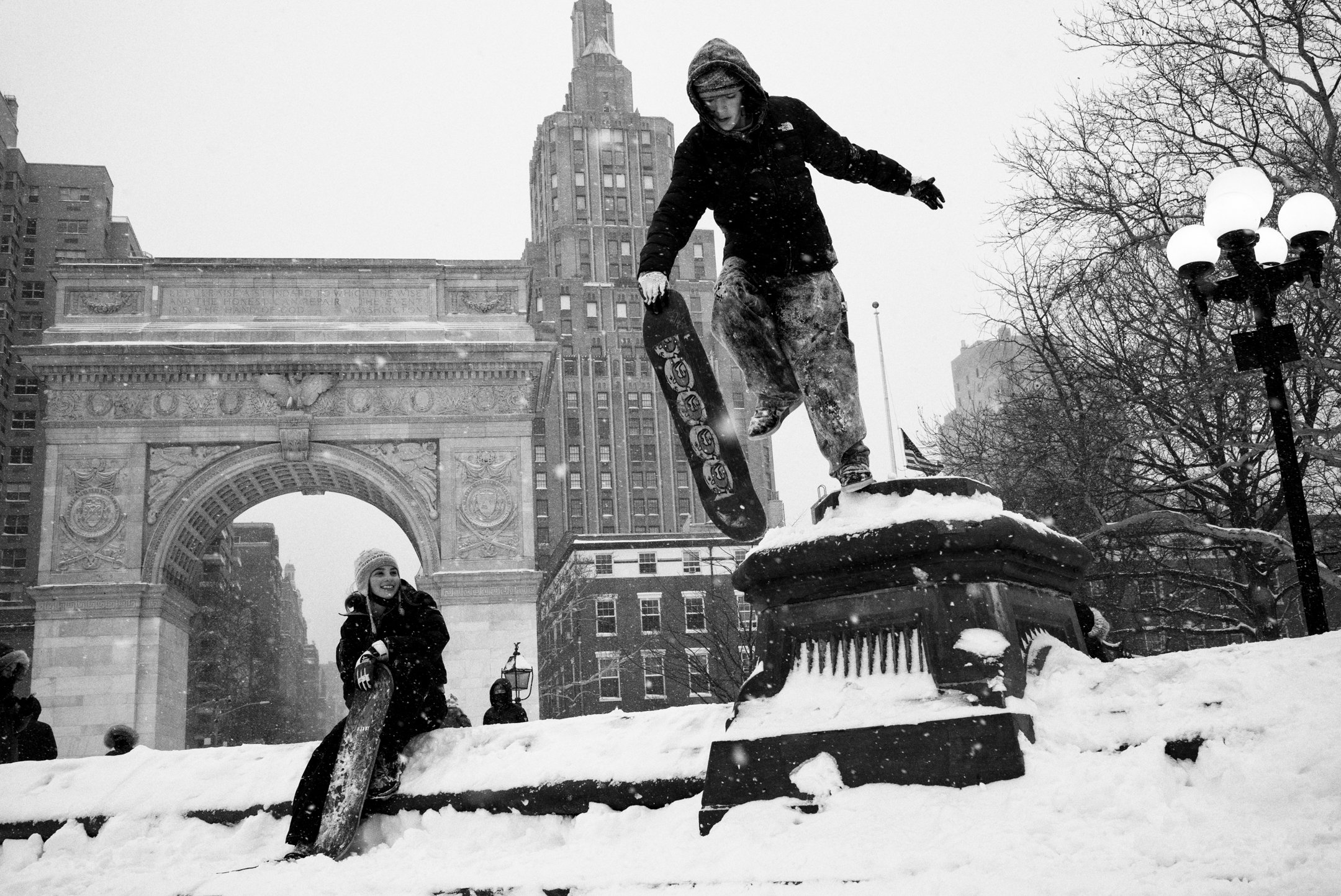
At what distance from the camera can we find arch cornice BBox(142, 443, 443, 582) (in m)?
25.2

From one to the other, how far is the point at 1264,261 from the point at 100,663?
80.0 feet

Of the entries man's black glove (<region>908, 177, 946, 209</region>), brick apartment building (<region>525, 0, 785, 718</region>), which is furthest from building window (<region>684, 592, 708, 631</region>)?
man's black glove (<region>908, 177, 946, 209</region>)

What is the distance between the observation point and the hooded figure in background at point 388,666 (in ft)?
13.4

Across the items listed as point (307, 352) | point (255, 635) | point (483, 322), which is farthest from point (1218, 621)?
point (255, 635)

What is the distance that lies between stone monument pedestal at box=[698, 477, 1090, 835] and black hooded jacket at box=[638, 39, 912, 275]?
94 cm

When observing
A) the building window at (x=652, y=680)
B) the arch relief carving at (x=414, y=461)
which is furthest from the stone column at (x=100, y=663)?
the building window at (x=652, y=680)

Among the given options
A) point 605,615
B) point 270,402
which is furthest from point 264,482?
point 605,615

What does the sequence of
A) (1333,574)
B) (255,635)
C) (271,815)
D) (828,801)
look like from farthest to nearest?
(255,635) → (1333,574) → (271,815) → (828,801)

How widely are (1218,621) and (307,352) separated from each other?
19960mm

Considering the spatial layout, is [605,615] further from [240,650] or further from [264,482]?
[240,650]

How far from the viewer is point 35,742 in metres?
7.05

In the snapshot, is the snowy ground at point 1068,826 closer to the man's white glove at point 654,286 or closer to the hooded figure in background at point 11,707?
the man's white glove at point 654,286

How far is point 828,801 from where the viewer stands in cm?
296

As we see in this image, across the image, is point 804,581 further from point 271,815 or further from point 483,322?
point 483,322
